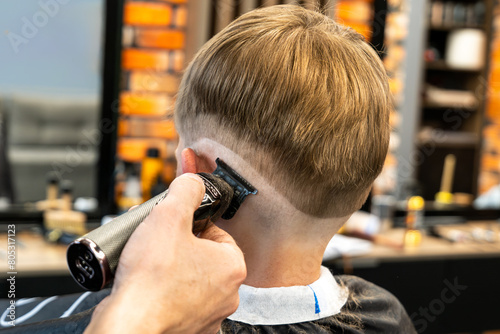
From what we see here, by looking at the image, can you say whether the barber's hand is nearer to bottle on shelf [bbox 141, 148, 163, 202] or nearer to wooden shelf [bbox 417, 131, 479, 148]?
bottle on shelf [bbox 141, 148, 163, 202]

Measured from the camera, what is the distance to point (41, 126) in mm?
3059

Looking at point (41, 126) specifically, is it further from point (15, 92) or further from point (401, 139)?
point (401, 139)

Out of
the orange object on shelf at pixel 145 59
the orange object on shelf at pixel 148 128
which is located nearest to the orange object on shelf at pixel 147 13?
the orange object on shelf at pixel 145 59

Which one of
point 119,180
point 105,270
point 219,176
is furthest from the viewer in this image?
point 119,180

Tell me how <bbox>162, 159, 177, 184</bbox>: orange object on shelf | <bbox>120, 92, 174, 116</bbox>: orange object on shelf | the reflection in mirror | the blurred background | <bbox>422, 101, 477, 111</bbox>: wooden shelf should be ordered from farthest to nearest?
<bbox>422, 101, 477, 111</bbox>: wooden shelf
<bbox>120, 92, 174, 116</bbox>: orange object on shelf
<bbox>162, 159, 177, 184</bbox>: orange object on shelf
the reflection in mirror
the blurred background

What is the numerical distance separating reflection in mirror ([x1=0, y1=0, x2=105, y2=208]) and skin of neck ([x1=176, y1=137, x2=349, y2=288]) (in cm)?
187

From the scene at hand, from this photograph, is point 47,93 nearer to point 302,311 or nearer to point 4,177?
point 4,177

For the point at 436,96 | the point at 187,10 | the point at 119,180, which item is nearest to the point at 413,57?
the point at 436,96

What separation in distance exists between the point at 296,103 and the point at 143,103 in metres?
2.14

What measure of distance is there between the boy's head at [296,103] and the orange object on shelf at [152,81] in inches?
76.1

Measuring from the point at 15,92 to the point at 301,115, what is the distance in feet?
7.77

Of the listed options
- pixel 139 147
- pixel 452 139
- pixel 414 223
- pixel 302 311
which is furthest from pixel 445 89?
pixel 302 311

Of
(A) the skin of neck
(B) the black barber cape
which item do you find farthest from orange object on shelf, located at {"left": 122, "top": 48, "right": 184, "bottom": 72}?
(A) the skin of neck

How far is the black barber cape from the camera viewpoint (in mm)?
997
